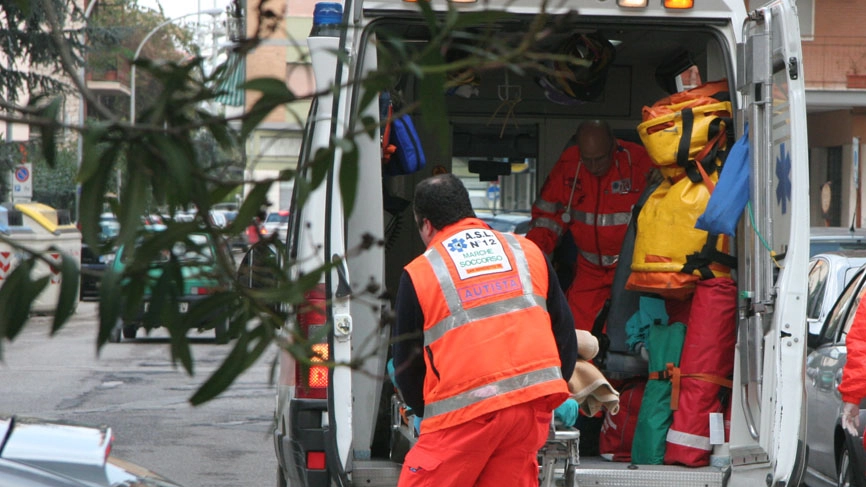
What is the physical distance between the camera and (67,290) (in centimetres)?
143

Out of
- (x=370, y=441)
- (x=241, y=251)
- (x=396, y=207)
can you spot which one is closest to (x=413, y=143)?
(x=396, y=207)

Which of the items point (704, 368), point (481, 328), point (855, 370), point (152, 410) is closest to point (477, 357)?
point (481, 328)

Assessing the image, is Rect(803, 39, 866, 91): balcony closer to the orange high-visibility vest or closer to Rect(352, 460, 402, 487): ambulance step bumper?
Rect(352, 460, 402, 487): ambulance step bumper

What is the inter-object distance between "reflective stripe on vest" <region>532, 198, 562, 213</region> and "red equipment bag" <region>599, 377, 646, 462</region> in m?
1.42

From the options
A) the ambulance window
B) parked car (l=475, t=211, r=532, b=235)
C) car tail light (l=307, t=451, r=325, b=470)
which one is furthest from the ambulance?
parked car (l=475, t=211, r=532, b=235)

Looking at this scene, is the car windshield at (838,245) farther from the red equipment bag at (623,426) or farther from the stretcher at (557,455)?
the stretcher at (557,455)

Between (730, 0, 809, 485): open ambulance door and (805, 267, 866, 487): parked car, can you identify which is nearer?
(730, 0, 809, 485): open ambulance door

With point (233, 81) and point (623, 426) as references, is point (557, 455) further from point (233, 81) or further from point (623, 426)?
point (233, 81)

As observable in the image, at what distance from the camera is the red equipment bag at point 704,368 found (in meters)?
5.35

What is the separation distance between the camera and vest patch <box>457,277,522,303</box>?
4.25 meters

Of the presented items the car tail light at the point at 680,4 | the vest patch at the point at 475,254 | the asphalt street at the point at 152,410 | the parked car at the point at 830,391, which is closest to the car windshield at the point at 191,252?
the vest patch at the point at 475,254

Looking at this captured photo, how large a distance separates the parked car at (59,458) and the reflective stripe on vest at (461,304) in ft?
3.35

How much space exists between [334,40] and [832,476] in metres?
4.39

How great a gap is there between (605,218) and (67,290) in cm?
569
